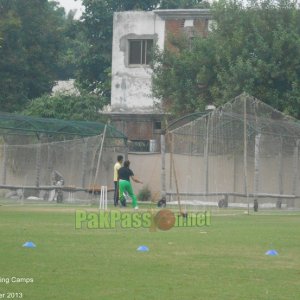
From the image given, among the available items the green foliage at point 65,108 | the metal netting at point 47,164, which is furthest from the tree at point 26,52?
the metal netting at point 47,164

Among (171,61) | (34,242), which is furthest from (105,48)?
(34,242)

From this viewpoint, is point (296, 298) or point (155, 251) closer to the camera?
point (296, 298)

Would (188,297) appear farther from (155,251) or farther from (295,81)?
(295,81)

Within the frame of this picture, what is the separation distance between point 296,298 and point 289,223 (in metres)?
13.6

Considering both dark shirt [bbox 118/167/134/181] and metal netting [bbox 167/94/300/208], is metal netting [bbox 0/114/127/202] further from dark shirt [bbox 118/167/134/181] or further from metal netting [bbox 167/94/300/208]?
metal netting [bbox 167/94/300/208]

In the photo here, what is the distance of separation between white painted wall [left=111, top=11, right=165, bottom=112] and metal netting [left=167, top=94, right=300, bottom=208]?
1959 centimetres

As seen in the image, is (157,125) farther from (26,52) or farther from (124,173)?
(124,173)

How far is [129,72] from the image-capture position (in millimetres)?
51750

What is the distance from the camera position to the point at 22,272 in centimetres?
1226

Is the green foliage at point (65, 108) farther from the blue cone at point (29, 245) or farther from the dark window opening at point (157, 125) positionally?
the blue cone at point (29, 245)

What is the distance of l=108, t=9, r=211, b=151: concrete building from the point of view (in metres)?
50.8

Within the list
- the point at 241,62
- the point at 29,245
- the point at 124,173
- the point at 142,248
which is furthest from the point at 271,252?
the point at 241,62

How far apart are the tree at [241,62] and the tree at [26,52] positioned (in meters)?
17.0

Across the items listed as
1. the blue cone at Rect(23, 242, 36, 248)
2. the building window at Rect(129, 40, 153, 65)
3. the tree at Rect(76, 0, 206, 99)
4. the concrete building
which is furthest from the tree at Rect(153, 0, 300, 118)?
the blue cone at Rect(23, 242, 36, 248)
